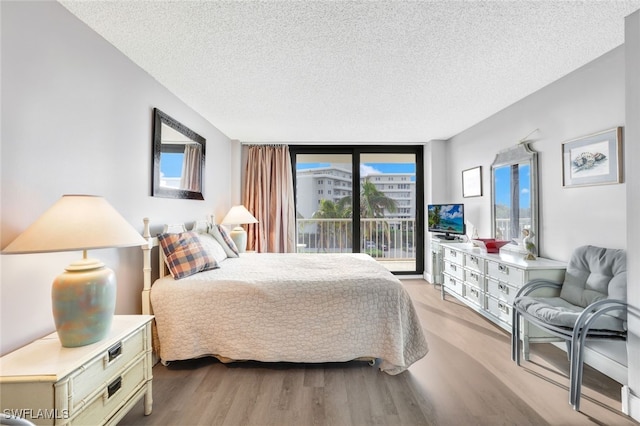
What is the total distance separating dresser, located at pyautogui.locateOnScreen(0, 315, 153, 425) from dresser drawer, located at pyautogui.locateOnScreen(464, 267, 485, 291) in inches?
120

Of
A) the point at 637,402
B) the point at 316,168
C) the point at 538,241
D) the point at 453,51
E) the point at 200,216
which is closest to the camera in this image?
the point at 637,402

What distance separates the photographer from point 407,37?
1832 mm

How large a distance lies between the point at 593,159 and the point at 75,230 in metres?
3.52

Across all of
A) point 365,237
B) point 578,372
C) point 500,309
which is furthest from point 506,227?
point 365,237

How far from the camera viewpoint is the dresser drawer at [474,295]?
2.93 metres

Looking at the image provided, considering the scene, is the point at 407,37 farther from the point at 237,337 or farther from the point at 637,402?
the point at 637,402

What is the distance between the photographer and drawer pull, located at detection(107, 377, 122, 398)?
133 cm

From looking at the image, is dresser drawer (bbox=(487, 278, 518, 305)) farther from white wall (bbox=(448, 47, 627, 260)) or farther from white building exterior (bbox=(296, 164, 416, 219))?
white building exterior (bbox=(296, 164, 416, 219))

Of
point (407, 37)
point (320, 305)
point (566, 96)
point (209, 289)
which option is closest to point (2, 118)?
point (209, 289)

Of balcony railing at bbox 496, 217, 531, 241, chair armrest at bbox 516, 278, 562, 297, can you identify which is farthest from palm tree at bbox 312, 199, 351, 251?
chair armrest at bbox 516, 278, 562, 297

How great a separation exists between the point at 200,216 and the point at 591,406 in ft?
12.6

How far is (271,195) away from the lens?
461 centimetres

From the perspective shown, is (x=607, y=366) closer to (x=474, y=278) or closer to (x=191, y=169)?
(x=474, y=278)

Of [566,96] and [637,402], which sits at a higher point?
[566,96]
